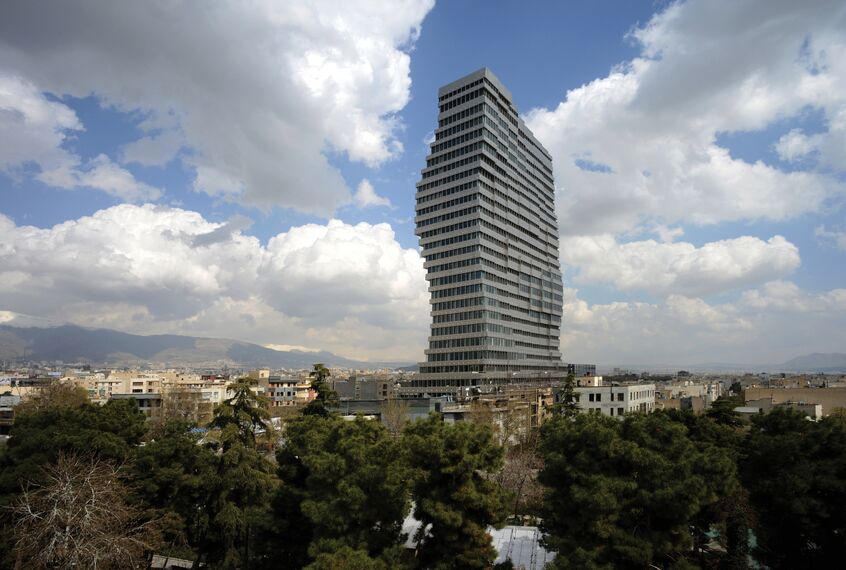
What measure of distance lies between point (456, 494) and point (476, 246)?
97.8 meters

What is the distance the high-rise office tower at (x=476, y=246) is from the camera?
115 metres

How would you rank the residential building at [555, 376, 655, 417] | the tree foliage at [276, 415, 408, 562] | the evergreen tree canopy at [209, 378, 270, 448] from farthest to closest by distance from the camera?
the residential building at [555, 376, 655, 417] < the evergreen tree canopy at [209, 378, 270, 448] < the tree foliage at [276, 415, 408, 562]

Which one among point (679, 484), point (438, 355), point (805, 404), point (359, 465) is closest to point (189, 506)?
point (359, 465)

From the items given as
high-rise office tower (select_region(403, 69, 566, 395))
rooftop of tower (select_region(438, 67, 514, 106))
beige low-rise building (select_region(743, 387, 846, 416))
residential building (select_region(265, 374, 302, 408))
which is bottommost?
residential building (select_region(265, 374, 302, 408))

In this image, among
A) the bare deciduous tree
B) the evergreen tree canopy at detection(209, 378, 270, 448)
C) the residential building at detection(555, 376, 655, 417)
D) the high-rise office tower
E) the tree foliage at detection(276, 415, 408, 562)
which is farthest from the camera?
the high-rise office tower

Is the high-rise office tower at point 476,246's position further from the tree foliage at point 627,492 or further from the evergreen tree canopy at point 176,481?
the tree foliage at point 627,492

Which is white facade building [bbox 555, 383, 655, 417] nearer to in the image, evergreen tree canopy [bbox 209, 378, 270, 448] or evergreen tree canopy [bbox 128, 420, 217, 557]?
evergreen tree canopy [bbox 209, 378, 270, 448]

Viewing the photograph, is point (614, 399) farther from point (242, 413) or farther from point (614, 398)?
point (242, 413)

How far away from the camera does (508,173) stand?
423ft

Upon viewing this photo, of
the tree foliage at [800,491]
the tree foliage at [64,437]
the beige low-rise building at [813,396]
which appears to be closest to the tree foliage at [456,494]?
the tree foliage at [800,491]

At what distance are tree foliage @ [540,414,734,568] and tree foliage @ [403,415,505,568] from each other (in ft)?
9.84

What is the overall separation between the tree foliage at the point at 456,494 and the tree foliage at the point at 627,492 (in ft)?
9.84

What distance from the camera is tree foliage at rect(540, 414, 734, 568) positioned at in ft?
61.5

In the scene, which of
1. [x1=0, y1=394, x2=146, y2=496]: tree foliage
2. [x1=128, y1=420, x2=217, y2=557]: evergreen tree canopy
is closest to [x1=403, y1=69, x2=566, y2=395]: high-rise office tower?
[x1=128, y1=420, x2=217, y2=557]: evergreen tree canopy
